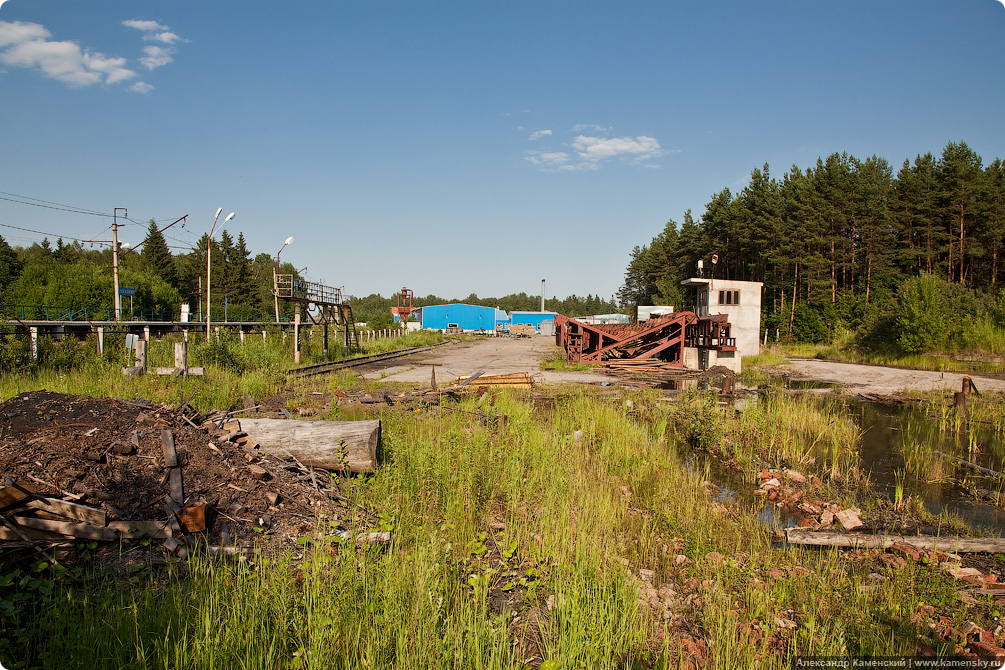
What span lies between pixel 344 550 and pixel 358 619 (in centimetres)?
71

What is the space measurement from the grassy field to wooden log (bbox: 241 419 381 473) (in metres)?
0.40

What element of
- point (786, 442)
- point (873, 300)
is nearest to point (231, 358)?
point (786, 442)

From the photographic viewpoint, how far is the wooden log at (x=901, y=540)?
489cm

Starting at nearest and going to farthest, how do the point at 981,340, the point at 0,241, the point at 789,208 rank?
the point at 981,340 < the point at 789,208 < the point at 0,241

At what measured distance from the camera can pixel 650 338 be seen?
25.1 meters

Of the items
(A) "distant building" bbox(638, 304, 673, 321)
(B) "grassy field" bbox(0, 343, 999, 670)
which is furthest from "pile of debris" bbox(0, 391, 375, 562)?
(A) "distant building" bbox(638, 304, 673, 321)

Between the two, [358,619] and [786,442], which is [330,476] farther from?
[786,442]

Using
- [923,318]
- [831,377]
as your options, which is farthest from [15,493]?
[923,318]

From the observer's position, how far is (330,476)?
18.1 feet

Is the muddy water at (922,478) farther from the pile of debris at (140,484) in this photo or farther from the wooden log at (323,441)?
the pile of debris at (140,484)

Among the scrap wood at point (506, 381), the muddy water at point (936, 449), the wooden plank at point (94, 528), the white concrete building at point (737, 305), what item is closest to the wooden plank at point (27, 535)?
the wooden plank at point (94, 528)

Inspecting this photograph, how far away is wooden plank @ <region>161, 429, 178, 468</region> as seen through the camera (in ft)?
15.0

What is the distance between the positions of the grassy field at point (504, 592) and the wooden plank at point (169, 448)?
1.30 metres

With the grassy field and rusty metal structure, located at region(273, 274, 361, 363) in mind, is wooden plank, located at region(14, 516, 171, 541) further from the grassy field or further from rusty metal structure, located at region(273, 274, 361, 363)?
rusty metal structure, located at region(273, 274, 361, 363)
